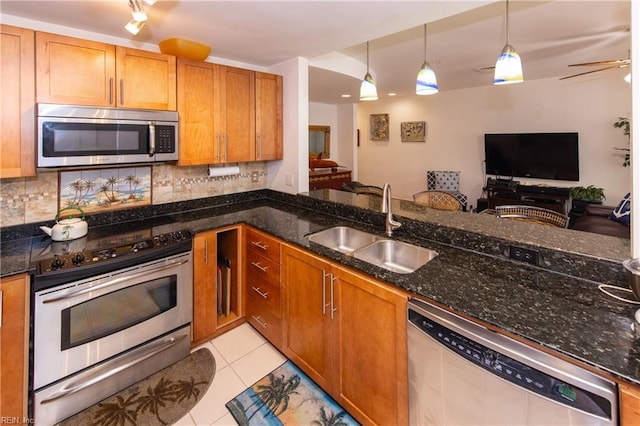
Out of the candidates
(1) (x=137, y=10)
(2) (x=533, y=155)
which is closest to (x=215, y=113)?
(1) (x=137, y=10)

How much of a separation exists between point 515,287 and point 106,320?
7.20 feet

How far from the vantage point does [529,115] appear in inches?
216

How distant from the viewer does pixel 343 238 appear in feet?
7.52

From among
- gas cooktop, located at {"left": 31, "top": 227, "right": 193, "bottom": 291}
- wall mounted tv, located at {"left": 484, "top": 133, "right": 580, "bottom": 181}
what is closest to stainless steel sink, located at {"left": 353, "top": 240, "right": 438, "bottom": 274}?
gas cooktop, located at {"left": 31, "top": 227, "right": 193, "bottom": 291}

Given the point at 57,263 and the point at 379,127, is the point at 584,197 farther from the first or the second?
the point at 57,263

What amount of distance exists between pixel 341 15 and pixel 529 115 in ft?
16.6

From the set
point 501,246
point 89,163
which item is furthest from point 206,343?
point 501,246

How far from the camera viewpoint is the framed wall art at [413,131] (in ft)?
22.8

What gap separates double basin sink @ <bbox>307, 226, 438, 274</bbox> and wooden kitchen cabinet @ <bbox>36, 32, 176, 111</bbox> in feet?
5.09

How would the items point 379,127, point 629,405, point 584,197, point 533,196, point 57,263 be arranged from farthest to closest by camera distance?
point 379,127
point 533,196
point 584,197
point 57,263
point 629,405

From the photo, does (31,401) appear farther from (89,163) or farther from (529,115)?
(529,115)

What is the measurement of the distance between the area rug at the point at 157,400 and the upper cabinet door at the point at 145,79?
6.07 ft

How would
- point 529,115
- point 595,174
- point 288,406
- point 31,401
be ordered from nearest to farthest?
point 31,401, point 288,406, point 595,174, point 529,115

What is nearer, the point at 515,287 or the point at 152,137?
the point at 515,287
